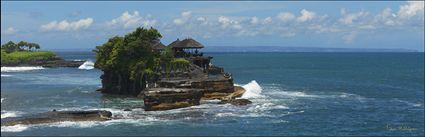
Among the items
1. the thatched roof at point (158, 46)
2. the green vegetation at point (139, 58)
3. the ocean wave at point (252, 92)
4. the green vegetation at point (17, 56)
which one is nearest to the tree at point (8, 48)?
the green vegetation at point (17, 56)

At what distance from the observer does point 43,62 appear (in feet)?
577

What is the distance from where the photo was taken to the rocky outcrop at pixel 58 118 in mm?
48213

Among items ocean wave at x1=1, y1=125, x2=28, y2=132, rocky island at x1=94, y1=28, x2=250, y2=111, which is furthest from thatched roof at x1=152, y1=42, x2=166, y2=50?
ocean wave at x1=1, y1=125, x2=28, y2=132

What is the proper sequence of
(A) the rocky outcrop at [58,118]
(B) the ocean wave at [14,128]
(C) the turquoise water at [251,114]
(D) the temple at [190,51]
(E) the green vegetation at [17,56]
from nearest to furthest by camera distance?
(E) the green vegetation at [17,56]
(B) the ocean wave at [14,128]
(C) the turquoise water at [251,114]
(A) the rocky outcrop at [58,118]
(D) the temple at [190,51]

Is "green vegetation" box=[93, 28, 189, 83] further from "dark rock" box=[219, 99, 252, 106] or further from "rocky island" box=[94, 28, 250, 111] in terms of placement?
→ "dark rock" box=[219, 99, 252, 106]

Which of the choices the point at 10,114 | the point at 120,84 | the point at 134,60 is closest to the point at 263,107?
the point at 134,60

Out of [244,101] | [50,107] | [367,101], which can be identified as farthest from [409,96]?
[50,107]

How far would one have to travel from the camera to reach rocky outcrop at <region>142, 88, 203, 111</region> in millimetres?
60125

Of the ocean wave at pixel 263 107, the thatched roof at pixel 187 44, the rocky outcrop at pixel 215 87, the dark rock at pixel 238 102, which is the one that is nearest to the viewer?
the ocean wave at pixel 263 107

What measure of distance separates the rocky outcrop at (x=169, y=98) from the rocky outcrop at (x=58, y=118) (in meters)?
6.90

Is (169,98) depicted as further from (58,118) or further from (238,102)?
(58,118)

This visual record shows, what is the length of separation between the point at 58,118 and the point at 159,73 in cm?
2569

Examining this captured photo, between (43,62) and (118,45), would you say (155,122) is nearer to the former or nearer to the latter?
(118,45)

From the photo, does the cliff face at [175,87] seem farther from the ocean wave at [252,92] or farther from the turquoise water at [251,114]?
the ocean wave at [252,92]
